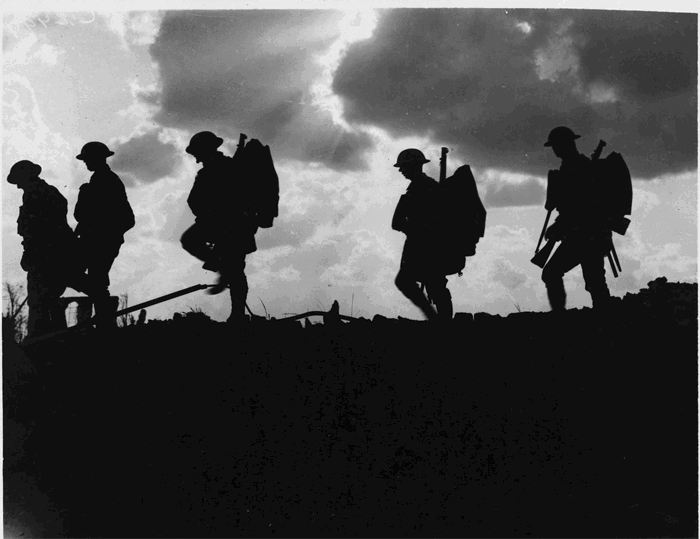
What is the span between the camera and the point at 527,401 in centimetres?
542

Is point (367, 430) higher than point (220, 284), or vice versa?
point (220, 284)

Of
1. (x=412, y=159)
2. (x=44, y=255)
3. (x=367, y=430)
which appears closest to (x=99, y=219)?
(x=44, y=255)

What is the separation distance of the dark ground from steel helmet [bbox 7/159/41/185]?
1799mm

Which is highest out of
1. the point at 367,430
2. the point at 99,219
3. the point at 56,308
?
the point at 99,219

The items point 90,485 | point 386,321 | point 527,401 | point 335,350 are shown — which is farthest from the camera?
point 386,321

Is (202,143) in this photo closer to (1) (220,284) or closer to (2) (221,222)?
(2) (221,222)

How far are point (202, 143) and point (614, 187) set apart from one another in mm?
3950

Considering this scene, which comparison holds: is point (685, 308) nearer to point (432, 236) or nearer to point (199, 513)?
point (432, 236)

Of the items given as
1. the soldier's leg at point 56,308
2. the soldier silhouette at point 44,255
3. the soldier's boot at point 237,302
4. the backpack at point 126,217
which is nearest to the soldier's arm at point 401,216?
the soldier's boot at point 237,302

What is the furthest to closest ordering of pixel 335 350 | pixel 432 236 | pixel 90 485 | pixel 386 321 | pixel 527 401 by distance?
pixel 432 236, pixel 386 321, pixel 335 350, pixel 527 401, pixel 90 485

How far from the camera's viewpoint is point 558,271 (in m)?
6.61

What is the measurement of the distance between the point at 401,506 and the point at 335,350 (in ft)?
5.81

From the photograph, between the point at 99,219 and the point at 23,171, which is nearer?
the point at 23,171

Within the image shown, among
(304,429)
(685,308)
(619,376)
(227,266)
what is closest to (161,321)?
(227,266)
